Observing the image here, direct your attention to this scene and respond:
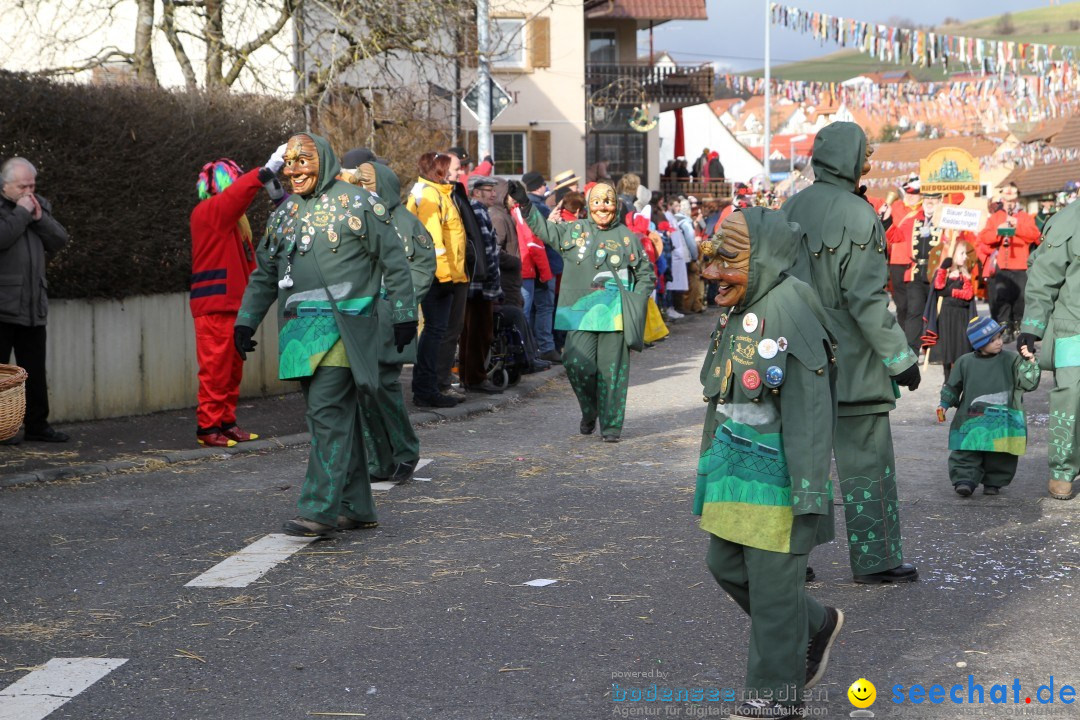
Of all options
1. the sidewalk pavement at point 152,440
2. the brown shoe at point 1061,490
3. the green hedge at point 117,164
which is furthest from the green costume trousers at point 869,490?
the green hedge at point 117,164

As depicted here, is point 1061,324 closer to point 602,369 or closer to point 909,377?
point 909,377

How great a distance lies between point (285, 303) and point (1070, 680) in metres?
4.29

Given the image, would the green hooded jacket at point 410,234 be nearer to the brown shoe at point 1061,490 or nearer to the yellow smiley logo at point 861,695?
the brown shoe at point 1061,490

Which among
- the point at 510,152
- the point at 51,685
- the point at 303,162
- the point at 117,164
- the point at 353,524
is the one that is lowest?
the point at 51,685

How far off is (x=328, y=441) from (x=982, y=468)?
13.1ft

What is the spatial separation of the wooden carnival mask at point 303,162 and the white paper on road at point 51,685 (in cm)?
295

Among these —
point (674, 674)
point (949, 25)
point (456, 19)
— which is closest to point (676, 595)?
point (674, 674)

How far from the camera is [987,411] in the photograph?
9.01 m

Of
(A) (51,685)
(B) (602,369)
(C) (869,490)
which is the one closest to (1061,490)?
(C) (869,490)

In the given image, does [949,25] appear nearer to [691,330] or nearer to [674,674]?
[691,330]

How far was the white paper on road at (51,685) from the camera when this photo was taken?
5.01 m

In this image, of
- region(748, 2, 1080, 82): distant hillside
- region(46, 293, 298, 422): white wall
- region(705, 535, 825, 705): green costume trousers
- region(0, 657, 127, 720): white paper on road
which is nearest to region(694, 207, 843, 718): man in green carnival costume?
region(705, 535, 825, 705): green costume trousers

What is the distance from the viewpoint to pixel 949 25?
116 metres

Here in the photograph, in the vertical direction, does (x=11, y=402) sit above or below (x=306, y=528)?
above
